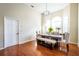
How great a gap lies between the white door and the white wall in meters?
0.09

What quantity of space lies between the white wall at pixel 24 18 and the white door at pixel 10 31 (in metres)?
0.09

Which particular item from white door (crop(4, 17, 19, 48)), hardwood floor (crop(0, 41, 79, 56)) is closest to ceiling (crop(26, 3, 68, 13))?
white door (crop(4, 17, 19, 48))

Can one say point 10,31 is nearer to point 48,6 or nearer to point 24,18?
point 24,18

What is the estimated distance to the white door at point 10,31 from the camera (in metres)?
2.40

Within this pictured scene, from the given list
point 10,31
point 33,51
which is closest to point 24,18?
point 10,31

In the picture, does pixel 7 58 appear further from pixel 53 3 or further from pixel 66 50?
pixel 53 3

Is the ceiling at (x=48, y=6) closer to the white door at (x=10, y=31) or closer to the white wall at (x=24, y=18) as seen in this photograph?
the white wall at (x=24, y=18)

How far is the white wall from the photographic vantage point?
7.83 ft

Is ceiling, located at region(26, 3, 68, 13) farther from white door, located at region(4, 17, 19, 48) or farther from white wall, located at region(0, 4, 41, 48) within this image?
white door, located at region(4, 17, 19, 48)

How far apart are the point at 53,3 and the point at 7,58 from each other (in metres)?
1.72

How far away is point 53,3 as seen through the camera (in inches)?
97.8

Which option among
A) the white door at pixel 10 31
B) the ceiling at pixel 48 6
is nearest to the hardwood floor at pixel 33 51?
the white door at pixel 10 31

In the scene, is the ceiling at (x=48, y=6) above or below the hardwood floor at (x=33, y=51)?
→ above

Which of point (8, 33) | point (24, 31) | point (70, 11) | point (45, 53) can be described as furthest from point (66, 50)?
point (8, 33)
